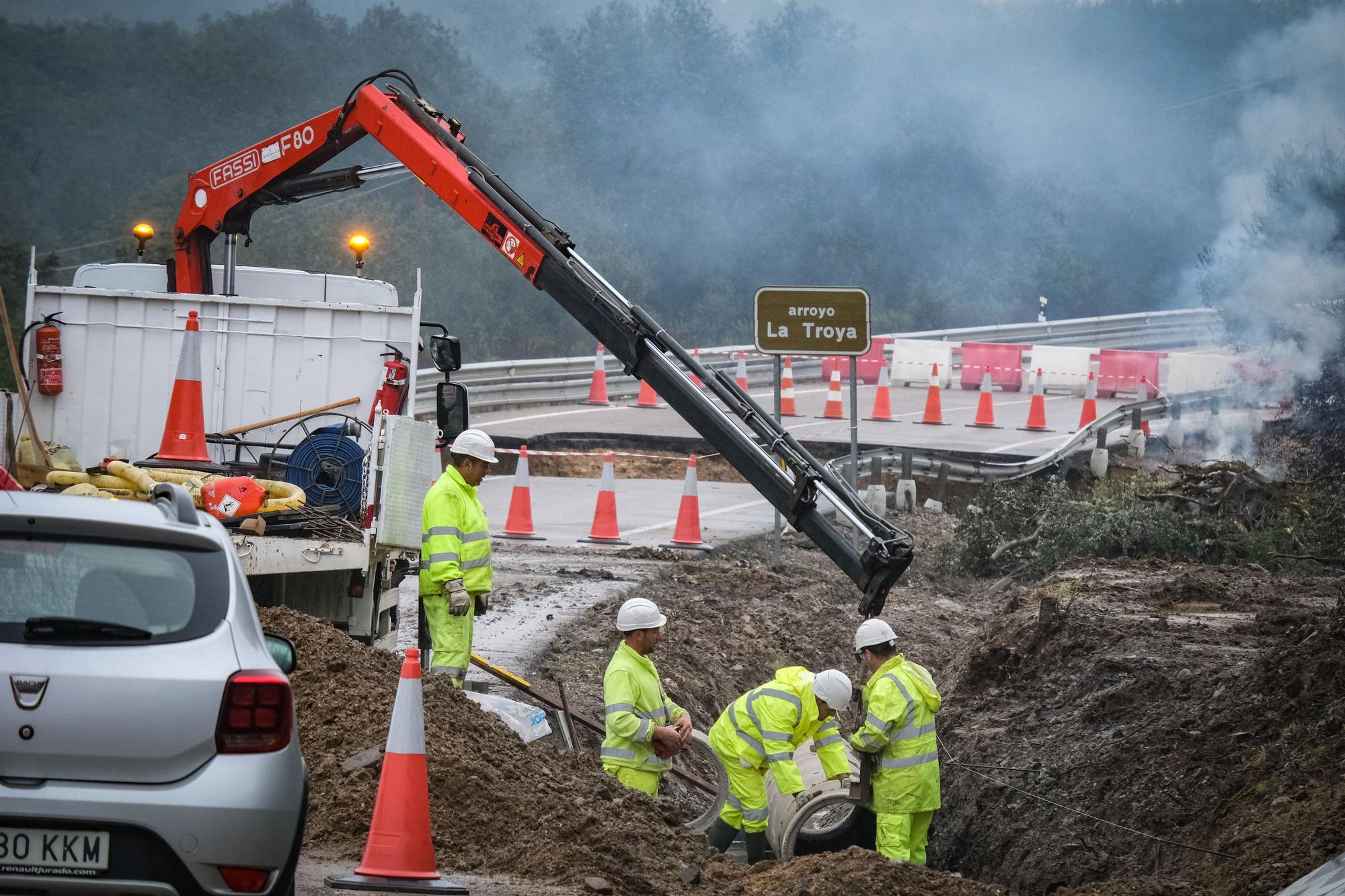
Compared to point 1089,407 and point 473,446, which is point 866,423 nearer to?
point 1089,407

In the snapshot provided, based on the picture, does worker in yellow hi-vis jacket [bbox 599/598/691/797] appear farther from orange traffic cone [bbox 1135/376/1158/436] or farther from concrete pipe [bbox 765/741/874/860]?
orange traffic cone [bbox 1135/376/1158/436]

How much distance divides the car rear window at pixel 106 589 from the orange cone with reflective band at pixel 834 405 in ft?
68.1

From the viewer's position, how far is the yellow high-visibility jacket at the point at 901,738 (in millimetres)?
7805

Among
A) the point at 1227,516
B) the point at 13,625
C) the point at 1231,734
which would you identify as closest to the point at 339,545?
the point at 13,625

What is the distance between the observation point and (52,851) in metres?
4.08

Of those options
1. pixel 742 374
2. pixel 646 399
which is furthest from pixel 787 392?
pixel 646 399

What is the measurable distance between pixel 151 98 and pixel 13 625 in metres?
37.0

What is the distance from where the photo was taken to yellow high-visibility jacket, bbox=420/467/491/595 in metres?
8.21

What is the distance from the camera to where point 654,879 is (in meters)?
6.12

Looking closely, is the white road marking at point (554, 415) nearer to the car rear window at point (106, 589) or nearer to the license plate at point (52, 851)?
the car rear window at point (106, 589)

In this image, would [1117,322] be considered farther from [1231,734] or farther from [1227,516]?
[1231,734]

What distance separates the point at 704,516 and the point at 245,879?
13761mm

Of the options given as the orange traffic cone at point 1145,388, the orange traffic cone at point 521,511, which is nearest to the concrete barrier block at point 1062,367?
the orange traffic cone at point 1145,388

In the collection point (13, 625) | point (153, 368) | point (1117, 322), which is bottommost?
point (13, 625)
